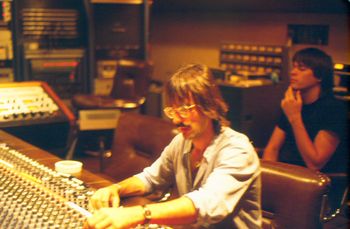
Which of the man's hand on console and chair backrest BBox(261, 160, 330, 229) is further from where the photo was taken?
chair backrest BBox(261, 160, 330, 229)

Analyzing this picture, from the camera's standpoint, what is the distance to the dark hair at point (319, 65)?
3.46m

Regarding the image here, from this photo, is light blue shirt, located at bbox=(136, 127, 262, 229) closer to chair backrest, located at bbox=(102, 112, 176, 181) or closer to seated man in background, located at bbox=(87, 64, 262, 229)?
seated man in background, located at bbox=(87, 64, 262, 229)

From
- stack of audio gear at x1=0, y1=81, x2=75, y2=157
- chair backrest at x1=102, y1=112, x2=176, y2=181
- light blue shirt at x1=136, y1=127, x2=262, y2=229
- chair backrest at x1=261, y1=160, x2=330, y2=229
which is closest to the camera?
light blue shirt at x1=136, y1=127, x2=262, y2=229

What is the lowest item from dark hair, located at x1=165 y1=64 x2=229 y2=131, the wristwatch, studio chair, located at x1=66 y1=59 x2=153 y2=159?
studio chair, located at x1=66 y1=59 x2=153 y2=159

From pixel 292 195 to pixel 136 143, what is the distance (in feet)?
3.95

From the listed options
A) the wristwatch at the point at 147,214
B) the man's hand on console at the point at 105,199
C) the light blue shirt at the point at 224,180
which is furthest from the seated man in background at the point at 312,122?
the wristwatch at the point at 147,214

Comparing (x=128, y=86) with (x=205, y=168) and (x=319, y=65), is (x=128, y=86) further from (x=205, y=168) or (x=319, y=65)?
(x=205, y=168)

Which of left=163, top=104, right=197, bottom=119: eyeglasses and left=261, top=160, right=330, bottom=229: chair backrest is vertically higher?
left=163, top=104, right=197, bottom=119: eyeglasses

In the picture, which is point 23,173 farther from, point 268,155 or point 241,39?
point 241,39

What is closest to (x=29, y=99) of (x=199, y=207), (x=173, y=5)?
(x=199, y=207)

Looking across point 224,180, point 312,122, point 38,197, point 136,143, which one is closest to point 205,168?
point 224,180

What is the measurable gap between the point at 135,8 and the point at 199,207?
524 cm

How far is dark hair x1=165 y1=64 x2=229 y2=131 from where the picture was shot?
1.91m

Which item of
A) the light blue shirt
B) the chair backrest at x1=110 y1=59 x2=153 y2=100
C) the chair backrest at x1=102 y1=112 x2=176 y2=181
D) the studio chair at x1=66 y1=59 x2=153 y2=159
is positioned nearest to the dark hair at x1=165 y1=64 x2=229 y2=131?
the light blue shirt
